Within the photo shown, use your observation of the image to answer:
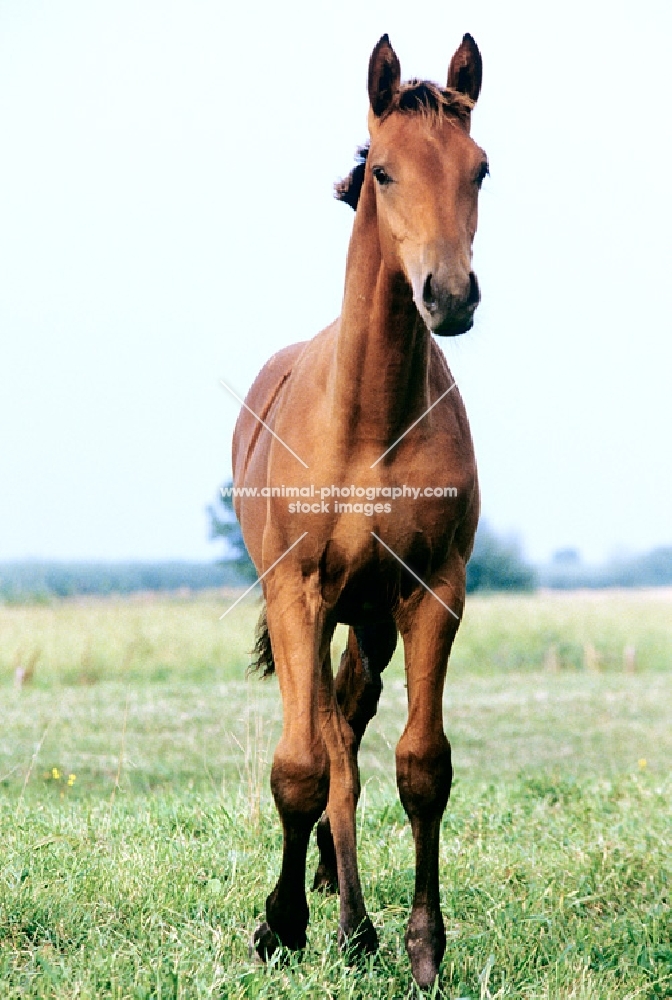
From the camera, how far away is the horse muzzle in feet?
9.29

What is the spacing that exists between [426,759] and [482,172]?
185cm

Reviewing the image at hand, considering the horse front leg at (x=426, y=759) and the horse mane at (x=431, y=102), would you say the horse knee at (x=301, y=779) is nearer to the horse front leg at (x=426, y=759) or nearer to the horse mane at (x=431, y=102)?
the horse front leg at (x=426, y=759)

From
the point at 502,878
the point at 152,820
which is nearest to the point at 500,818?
the point at 502,878

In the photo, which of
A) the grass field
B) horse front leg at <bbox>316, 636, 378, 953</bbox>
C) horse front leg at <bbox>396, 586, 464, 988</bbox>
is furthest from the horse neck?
the grass field

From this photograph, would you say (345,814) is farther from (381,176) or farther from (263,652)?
(381,176)

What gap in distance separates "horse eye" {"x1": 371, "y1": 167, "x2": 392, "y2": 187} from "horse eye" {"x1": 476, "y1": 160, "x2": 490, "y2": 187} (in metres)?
0.25

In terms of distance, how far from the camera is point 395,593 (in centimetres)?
361

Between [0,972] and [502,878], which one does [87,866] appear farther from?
[502,878]

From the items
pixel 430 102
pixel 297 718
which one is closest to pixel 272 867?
pixel 297 718

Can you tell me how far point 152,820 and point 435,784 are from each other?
2.17 metres

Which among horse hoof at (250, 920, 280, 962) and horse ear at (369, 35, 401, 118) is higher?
horse ear at (369, 35, 401, 118)

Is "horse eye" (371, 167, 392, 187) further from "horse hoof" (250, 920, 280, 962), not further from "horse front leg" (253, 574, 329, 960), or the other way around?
"horse hoof" (250, 920, 280, 962)

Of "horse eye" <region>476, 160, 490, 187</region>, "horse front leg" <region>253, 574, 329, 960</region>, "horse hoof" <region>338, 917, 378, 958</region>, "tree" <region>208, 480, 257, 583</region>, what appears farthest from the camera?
"tree" <region>208, 480, 257, 583</region>

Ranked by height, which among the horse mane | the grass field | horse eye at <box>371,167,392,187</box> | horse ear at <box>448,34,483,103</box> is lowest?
the grass field
